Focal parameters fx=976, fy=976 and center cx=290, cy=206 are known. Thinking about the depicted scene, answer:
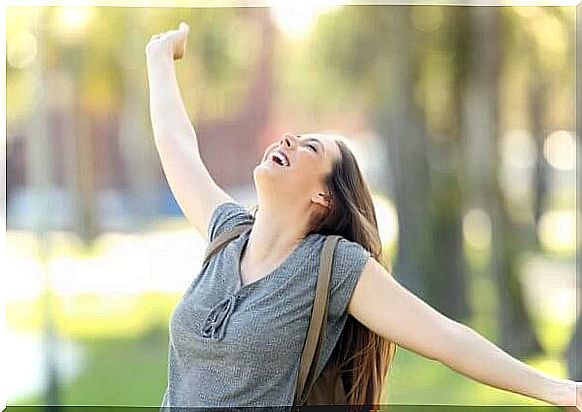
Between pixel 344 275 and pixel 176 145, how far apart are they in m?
0.60

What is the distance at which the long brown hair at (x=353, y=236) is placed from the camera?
220 centimetres

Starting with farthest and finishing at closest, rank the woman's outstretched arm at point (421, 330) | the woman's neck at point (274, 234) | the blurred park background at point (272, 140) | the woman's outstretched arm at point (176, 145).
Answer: the blurred park background at point (272, 140), the woman's outstretched arm at point (176, 145), the woman's neck at point (274, 234), the woman's outstretched arm at point (421, 330)

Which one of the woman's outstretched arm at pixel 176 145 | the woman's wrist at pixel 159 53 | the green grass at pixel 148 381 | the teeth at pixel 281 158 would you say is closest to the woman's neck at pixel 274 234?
the teeth at pixel 281 158

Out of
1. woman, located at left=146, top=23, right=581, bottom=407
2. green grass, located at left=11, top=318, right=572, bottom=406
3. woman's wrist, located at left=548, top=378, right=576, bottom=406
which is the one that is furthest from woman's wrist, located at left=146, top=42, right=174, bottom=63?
woman's wrist, located at left=548, top=378, right=576, bottom=406

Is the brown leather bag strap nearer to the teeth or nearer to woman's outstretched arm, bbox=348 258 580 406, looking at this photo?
woman's outstretched arm, bbox=348 258 580 406

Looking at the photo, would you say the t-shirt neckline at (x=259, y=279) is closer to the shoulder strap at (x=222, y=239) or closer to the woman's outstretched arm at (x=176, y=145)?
the shoulder strap at (x=222, y=239)

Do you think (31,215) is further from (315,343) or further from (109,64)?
(315,343)

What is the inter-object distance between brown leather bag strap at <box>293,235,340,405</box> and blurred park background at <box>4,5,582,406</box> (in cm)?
93

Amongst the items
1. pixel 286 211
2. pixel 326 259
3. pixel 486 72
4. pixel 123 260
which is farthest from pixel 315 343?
pixel 486 72

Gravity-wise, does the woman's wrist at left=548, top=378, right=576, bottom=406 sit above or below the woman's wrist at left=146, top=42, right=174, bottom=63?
below

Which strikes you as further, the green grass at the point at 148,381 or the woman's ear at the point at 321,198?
the green grass at the point at 148,381

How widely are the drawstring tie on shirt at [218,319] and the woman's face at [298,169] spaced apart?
0.91ft

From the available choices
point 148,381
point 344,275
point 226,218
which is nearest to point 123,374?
point 148,381

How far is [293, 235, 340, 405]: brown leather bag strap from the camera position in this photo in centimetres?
205
